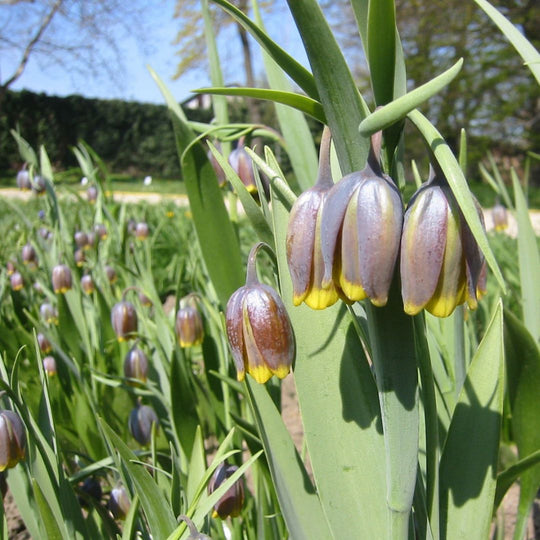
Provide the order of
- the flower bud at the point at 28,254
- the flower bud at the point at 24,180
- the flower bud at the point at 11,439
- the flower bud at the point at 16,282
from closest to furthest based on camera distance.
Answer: the flower bud at the point at 11,439 → the flower bud at the point at 16,282 → the flower bud at the point at 28,254 → the flower bud at the point at 24,180

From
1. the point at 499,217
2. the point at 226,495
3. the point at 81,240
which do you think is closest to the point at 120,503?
the point at 226,495

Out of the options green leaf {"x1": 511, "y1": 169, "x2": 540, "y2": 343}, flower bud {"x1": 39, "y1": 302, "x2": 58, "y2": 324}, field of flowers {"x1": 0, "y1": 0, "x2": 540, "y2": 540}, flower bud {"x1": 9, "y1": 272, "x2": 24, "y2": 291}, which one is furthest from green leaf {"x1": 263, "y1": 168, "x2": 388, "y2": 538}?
flower bud {"x1": 9, "y1": 272, "x2": 24, "y2": 291}

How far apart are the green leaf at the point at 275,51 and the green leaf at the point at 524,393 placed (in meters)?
0.49

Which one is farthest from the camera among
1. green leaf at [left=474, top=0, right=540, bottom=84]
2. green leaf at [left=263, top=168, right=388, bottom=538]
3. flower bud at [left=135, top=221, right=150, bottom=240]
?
flower bud at [left=135, top=221, right=150, bottom=240]

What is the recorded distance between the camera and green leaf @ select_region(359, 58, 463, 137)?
411 millimetres

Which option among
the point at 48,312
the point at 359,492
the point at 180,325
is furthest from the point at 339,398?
the point at 48,312

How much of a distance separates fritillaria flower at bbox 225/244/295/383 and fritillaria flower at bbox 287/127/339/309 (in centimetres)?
14

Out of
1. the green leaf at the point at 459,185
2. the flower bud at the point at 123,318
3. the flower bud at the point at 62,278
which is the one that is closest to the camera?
the green leaf at the point at 459,185

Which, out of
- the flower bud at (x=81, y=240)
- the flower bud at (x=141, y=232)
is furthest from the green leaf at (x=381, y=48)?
the flower bud at (x=141, y=232)

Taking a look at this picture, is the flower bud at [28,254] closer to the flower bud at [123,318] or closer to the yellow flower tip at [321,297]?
the flower bud at [123,318]

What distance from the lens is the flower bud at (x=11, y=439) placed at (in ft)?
2.64

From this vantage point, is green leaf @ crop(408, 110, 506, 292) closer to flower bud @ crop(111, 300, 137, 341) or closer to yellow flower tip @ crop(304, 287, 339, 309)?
yellow flower tip @ crop(304, 287, 339, 309)

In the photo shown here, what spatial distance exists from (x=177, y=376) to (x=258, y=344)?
1.45 ft

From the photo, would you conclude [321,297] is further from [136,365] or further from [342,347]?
[136,365]
